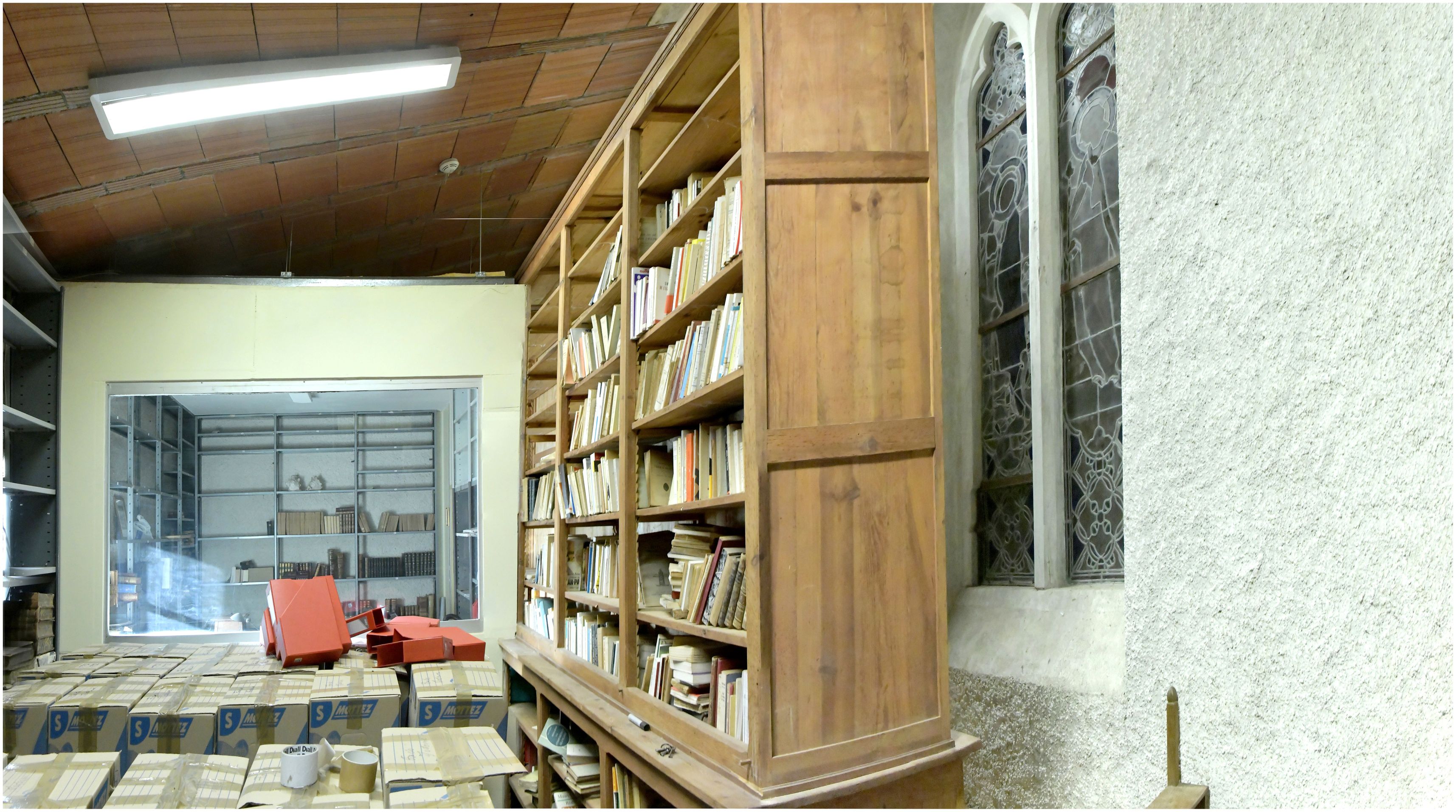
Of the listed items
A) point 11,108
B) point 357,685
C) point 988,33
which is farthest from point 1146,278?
point 11,108

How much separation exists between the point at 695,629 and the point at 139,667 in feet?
8.86

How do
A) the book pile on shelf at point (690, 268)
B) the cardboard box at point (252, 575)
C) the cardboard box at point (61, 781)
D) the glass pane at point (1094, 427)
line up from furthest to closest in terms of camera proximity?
1. the cardboard box at point (252, 575)
2. the glass pane at point (1094, 427)
3. the book pile on shelf at point (690, 268)
4. the cardboard box at point (61, 781)

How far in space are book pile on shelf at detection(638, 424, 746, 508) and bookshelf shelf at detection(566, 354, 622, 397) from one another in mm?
414

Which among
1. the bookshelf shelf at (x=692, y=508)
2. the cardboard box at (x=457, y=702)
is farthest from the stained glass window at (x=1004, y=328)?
the cardboard box at (x=457, y=702)

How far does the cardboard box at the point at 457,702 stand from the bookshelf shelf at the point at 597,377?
4.13 ft

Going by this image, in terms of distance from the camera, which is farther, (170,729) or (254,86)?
(254,86)

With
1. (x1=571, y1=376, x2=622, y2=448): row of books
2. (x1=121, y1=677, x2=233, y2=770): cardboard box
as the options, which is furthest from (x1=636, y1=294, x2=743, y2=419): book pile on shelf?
(x1=121, y1=677, x2=233, y2=770): cardboard box

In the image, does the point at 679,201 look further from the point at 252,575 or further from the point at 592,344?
the point at 252,575

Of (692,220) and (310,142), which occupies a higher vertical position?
(310,142)

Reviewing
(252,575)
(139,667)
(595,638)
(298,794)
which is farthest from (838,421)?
(252,575)

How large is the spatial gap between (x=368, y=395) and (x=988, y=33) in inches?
162

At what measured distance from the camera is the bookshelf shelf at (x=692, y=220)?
2.83 metres

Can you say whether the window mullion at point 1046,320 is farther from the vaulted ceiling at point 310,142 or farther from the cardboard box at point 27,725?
the cardboard box at point 27,725

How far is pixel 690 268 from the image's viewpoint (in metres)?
3.15
